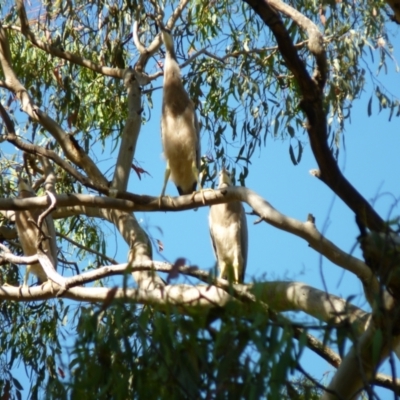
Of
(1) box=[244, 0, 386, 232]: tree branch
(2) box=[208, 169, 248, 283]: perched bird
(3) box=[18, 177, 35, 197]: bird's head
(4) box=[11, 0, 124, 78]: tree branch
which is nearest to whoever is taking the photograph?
(1) box=[244, 0, 386, 232]: tree branch

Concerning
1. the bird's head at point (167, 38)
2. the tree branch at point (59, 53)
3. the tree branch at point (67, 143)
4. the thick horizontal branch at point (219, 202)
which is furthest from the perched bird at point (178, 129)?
the thick horizontal branch at point (219, 202)

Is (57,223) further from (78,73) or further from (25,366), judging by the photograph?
(25,366)

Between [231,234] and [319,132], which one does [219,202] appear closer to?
[319,132]

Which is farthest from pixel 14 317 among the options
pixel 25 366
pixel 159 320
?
pixel 159 320

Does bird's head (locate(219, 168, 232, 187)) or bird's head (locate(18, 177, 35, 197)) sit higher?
bird's head (locate(219, 168, 232, 187))

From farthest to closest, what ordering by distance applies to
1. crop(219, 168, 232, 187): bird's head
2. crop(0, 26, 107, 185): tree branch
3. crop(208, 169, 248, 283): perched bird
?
crop(208, 169, 248, 283): perched bird < crop(219, 168, 232, 187): bird's head < crop(0, 26, 107, 185): tree branch

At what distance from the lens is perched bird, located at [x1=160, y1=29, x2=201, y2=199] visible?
4844 millimetres

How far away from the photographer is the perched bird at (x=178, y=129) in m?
4.84

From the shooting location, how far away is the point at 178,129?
486 cm

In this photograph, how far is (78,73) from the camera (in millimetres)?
5559

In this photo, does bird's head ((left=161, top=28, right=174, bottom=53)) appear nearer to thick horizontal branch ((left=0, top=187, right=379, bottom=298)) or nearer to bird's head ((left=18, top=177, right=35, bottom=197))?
bird's head ((left=18, top=177, right=35, bottom=197))

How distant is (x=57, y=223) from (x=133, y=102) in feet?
4.94

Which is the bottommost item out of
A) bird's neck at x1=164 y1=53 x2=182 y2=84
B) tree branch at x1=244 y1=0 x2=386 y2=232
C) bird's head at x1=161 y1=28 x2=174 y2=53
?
tree branch at x1=244 y1=0 x2=386 y2=232

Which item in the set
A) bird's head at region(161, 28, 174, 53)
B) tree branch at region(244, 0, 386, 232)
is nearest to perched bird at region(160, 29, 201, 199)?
bird's head at region(161, 28, 174, 53)
